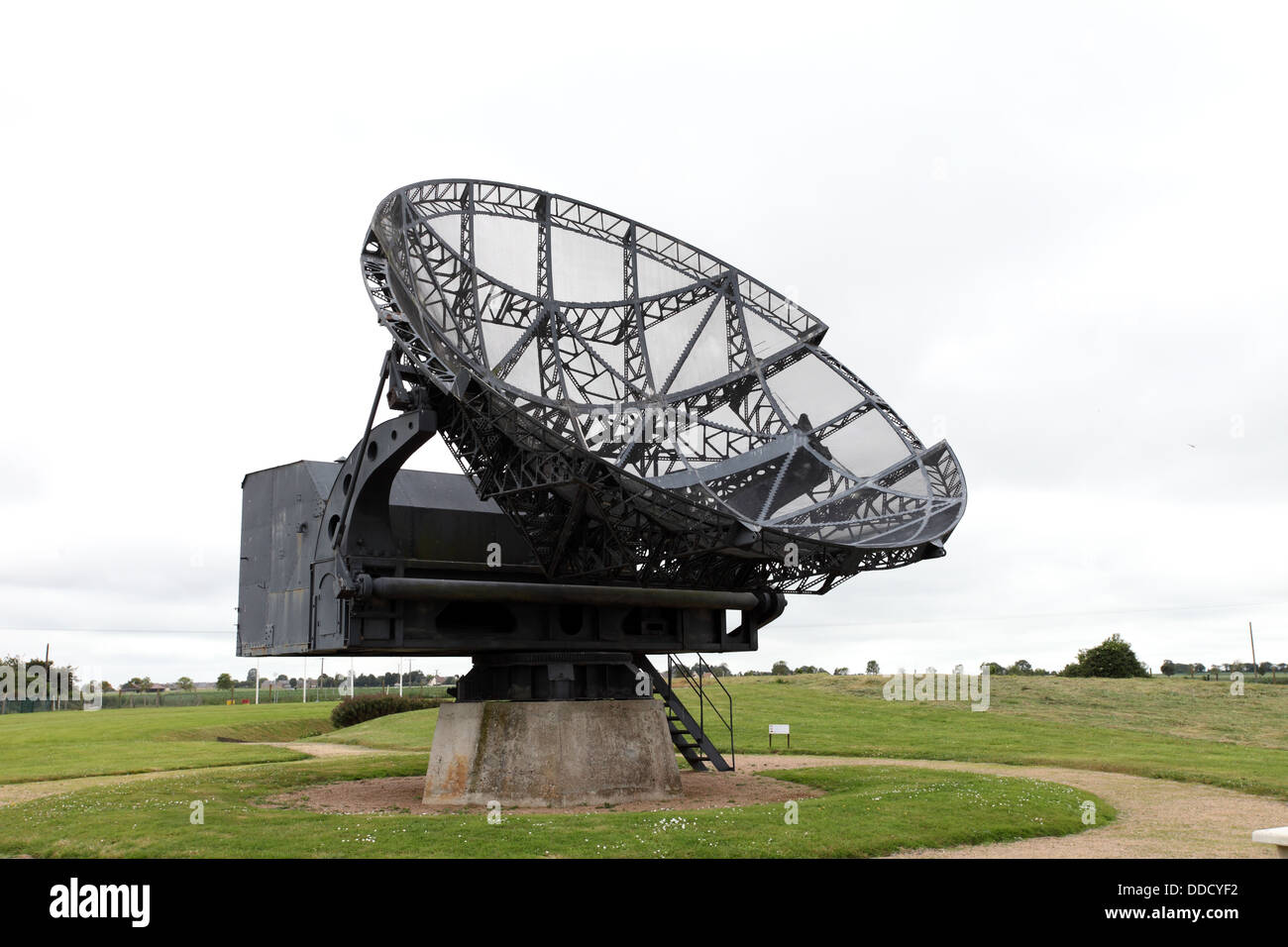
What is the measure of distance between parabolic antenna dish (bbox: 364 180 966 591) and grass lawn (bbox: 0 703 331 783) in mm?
21190

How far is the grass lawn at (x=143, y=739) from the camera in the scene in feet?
124

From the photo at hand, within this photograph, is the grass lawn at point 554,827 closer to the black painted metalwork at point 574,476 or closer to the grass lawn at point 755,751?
the grass lawn at point 755,751

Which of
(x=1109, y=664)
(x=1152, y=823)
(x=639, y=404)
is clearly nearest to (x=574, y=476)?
(x=639, y=404)

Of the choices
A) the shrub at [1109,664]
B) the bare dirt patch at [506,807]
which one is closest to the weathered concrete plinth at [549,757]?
the bare dirt patch at [506,807]

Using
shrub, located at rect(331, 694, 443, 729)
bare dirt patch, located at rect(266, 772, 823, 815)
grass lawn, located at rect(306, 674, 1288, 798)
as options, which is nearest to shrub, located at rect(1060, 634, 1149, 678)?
grass lawn, located at rect(306, 674, 1288, 798)

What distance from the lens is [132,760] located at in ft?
127

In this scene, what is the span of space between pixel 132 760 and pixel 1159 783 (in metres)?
32.7

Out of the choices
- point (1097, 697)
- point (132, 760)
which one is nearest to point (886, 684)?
point (1097, 697)

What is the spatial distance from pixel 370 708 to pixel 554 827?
1769 inches

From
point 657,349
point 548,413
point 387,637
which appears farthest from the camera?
point 657,349

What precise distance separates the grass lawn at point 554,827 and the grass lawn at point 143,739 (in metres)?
13.0

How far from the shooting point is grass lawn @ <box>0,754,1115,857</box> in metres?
17.8

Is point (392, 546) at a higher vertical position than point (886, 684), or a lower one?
higher
